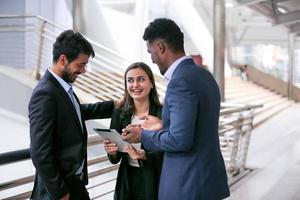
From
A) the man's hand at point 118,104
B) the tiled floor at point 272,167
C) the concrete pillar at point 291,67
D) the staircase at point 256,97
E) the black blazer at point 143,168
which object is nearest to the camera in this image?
the black blazer at point 143,168

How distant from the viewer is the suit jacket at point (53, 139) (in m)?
1.67

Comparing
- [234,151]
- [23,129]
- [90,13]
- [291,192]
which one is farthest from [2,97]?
[90,13]

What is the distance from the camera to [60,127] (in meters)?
1.73

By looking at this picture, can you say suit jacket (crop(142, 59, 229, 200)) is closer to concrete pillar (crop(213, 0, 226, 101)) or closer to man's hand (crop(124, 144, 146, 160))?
man's hand (crop(124, 144, 146, 160))

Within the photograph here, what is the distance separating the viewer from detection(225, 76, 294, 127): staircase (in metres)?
13.2

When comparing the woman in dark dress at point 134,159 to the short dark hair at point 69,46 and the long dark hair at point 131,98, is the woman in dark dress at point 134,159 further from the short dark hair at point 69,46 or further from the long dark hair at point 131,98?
the short dark hair at point 69,46

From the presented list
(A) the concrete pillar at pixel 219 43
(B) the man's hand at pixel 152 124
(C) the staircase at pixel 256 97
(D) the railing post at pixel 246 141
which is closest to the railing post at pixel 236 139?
(D) the railing post at pixel 246 141

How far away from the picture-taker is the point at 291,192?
4.48 metres

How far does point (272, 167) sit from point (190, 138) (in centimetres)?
446

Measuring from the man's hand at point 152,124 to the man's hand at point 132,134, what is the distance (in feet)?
0.55

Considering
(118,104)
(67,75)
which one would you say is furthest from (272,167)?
(67,75)

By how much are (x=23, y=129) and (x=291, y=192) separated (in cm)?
436

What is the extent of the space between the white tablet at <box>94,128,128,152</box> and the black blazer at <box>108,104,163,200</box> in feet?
0.64

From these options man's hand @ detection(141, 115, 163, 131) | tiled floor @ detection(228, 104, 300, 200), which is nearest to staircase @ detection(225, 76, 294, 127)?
tiled floor @ detection(228, 104, 300, 200)
